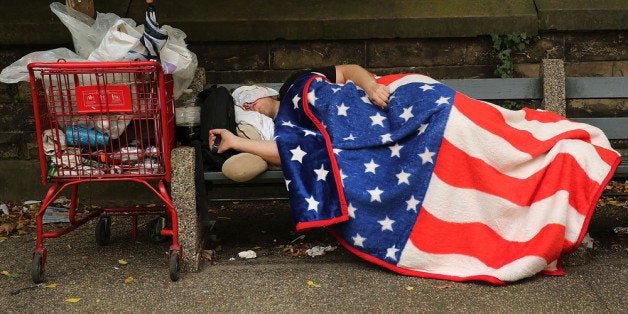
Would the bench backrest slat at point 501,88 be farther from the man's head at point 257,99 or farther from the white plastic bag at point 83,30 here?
the white plastic bag at point 83,30

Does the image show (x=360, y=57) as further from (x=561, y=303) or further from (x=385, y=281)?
(x=561, y=303)

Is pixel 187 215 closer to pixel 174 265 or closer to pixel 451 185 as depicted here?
pixel 174 265

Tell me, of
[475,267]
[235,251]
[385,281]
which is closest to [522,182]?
[475,267]

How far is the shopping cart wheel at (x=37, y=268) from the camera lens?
391cm

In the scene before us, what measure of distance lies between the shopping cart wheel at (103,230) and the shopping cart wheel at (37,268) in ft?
2.14

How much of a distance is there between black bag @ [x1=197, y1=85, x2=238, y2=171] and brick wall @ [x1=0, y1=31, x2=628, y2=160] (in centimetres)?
121

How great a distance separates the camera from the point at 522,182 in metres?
3.79

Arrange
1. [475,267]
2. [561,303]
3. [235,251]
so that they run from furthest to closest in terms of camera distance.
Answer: [235,251] < [475,267] < [561,303]

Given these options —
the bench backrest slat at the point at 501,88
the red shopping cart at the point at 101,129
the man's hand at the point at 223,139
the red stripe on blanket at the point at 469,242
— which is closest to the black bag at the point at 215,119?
the man's hand at the point at 223,139

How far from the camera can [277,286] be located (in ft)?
12.5

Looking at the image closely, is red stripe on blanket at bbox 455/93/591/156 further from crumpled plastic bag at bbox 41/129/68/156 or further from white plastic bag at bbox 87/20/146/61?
crumpled plastic bag at bbox 41/129/68/156

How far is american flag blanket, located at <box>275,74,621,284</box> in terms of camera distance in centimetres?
371

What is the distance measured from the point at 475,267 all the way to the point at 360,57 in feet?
7.71

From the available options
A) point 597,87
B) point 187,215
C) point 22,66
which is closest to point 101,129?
point 22,66
